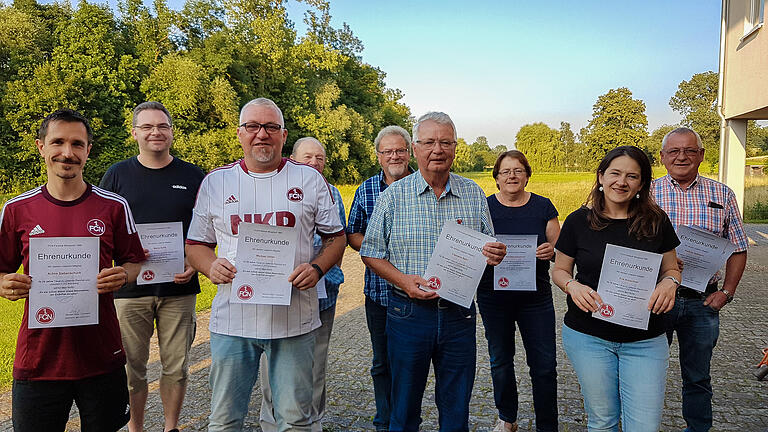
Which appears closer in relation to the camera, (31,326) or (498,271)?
(31,326)

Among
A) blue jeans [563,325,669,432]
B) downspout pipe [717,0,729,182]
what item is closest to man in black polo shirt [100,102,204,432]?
blue jeans [563,325,669,432]

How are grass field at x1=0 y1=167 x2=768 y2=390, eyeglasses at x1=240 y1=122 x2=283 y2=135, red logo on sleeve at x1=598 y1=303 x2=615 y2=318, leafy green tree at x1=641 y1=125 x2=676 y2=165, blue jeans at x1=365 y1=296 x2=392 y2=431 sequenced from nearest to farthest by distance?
1. red logo on sleeve at x1=598 y1=303 x2=615 y2=318
2. eyeglasses at x1=240 y1=122 x2=283 y2=135
3. blue jeans at x1=365 y1=296 x2=392 y2=431
4. grass field at x1=0 y1=167 x2=768 y2=390
5. leafy green tree at x1=641 y1=125 x2=676 y2=165

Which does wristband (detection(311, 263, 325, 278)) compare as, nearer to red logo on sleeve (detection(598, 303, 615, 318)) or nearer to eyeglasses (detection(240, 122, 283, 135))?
eyeglasses (detection(240, 122, 283, 135))

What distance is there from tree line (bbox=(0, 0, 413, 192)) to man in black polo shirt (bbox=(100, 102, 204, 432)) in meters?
32.0

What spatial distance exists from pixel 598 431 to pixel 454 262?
1.38 meters

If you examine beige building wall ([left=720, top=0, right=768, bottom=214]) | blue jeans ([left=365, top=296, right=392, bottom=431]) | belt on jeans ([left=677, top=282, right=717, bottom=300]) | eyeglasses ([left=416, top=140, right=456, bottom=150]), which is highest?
beige building wall ([left=720, top=0, right=768, bottom=214])

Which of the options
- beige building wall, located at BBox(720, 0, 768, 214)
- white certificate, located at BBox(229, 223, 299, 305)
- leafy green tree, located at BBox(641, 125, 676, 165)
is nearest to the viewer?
white certificate, located at BBox(229, 223, 299, 305)

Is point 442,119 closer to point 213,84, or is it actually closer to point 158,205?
point 158,205

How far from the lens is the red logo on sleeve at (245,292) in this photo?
9.70 ft

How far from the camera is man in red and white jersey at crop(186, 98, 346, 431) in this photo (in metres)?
3.13

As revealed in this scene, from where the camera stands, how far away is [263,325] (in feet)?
10.2

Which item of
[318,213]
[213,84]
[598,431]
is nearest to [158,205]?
[318,213]

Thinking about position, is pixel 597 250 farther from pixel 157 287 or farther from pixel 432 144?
pixel 157 287

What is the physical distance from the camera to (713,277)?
13.3 ft
